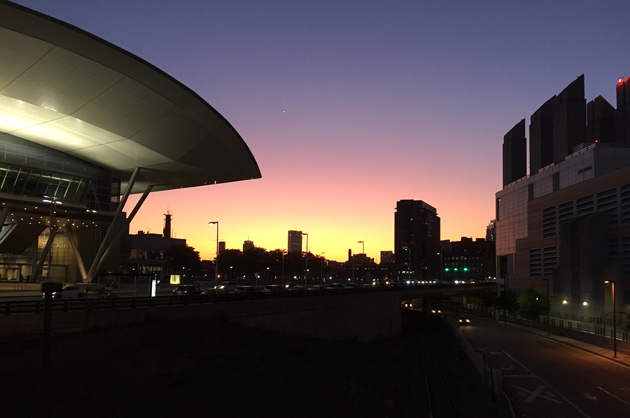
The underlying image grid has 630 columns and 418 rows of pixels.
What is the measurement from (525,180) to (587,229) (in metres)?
60.0

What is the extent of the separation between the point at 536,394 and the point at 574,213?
195 ft

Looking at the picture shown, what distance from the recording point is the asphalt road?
2386cm

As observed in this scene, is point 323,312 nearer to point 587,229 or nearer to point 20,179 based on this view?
point 20,179

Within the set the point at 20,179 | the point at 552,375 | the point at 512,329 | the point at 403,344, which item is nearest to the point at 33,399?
the point at 552,375

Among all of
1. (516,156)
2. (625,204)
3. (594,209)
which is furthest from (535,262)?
(516,156)

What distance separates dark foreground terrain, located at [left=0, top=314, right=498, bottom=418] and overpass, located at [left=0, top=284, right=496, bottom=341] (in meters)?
0.91

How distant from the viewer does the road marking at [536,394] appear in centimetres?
2588

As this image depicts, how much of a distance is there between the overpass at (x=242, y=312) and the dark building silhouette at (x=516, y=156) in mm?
94018

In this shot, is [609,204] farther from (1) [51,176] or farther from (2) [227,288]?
(1) [51,176]

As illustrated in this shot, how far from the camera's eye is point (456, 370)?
1502 inches

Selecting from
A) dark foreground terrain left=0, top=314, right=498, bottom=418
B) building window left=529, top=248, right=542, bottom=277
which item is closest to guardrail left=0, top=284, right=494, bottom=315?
dark foreground terrain left=0, top=314, right=498, bottom=418

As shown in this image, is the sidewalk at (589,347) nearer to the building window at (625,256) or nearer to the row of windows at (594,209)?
the building window at (625,256)

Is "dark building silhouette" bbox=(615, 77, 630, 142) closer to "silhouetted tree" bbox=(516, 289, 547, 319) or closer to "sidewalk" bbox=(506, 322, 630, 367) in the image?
"silhouetted tree" bbox=(516, 289, 547, 319)

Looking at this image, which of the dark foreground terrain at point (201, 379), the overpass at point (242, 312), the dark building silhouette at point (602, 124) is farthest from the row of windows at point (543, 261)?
the dark foreground terrain at point (201, 379)
